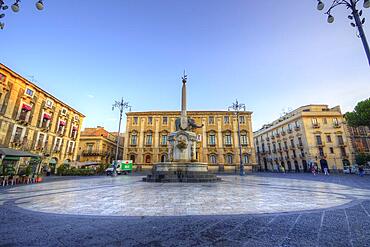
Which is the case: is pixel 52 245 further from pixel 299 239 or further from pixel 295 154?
pixel 295 154

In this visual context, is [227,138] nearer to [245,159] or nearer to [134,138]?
[245,159]

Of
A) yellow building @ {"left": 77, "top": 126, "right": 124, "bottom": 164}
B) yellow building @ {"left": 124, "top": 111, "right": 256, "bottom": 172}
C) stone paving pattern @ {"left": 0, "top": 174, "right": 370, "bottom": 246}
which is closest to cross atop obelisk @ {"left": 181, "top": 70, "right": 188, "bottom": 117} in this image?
stone paving pattern @ {"left": 0, "top": 174, "right": 370, "bottom": 246}

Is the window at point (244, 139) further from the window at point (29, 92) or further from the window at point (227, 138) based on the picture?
the window at point (29, 92)

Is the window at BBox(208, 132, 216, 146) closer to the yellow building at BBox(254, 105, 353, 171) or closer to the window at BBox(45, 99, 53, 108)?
the yellow building at BBox(254, 105, 353, 171)

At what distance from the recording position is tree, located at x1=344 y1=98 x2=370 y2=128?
27.2 m

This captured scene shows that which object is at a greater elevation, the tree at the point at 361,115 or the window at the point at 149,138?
the tree at the point at 361,115

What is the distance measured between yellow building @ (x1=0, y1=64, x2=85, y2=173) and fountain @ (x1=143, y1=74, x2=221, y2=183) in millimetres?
19812

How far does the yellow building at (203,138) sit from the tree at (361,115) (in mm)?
16099

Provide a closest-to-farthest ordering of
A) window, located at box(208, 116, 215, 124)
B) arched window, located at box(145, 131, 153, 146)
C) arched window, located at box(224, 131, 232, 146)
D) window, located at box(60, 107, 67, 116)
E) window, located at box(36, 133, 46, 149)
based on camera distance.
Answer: window, located at box(36, 133, 46, 149)
window, located at box(60, 107, 67, 116)
arched window, located at box(224, 131, 232, 146)
arched window, located at box(145, 131, 153, 146)
window, located at box(208, 116, 215, 124)

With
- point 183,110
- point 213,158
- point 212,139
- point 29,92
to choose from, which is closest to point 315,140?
point 212,139

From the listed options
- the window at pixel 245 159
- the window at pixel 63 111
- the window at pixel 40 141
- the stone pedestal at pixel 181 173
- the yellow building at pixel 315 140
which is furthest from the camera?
the yellow building at pixel 315 140

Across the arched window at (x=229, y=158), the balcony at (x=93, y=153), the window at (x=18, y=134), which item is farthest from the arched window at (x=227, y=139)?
the window at (x=18, y=134)

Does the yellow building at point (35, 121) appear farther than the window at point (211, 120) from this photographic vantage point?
No

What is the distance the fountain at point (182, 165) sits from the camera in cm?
1336
